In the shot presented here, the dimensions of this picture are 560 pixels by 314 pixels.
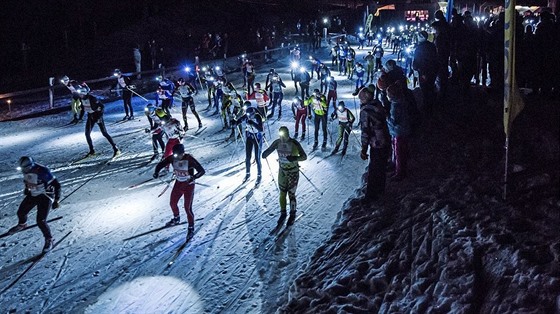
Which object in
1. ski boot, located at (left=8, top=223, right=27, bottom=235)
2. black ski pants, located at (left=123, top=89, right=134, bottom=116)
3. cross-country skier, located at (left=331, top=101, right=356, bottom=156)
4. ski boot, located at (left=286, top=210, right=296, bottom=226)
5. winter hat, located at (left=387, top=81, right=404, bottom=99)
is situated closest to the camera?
ski boot, located at (left=8, top=223, right=27, bottom=235)

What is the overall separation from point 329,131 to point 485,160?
27.8 feet

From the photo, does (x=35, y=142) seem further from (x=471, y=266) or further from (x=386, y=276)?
(x=471, y=266)

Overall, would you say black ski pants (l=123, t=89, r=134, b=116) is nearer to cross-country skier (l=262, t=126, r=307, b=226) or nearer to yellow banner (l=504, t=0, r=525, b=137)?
cross-country skier (l=262, t=126, r=307, b=226)

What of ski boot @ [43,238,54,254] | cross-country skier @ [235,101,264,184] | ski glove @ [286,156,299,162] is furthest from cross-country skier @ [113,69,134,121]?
ski glove @ [286,156,299,162]

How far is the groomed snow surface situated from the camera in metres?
5.85

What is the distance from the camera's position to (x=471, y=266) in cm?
583

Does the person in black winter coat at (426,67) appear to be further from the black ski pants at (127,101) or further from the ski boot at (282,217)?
the black ski pants at (127,101)

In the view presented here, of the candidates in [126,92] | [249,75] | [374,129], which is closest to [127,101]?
[126,92]

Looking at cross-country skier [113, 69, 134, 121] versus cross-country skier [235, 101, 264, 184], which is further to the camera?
cross-country skier [113, 69, 134, 121]

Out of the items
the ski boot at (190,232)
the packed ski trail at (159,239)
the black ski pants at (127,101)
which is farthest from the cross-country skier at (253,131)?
the black ski pants at (127,101)

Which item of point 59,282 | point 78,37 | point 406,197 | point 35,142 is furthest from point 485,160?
point 78,37

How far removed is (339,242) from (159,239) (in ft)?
11.9

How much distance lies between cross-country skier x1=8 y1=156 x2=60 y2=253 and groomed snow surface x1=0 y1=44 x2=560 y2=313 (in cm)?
62

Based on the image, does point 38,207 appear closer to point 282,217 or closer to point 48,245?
point 48,245
